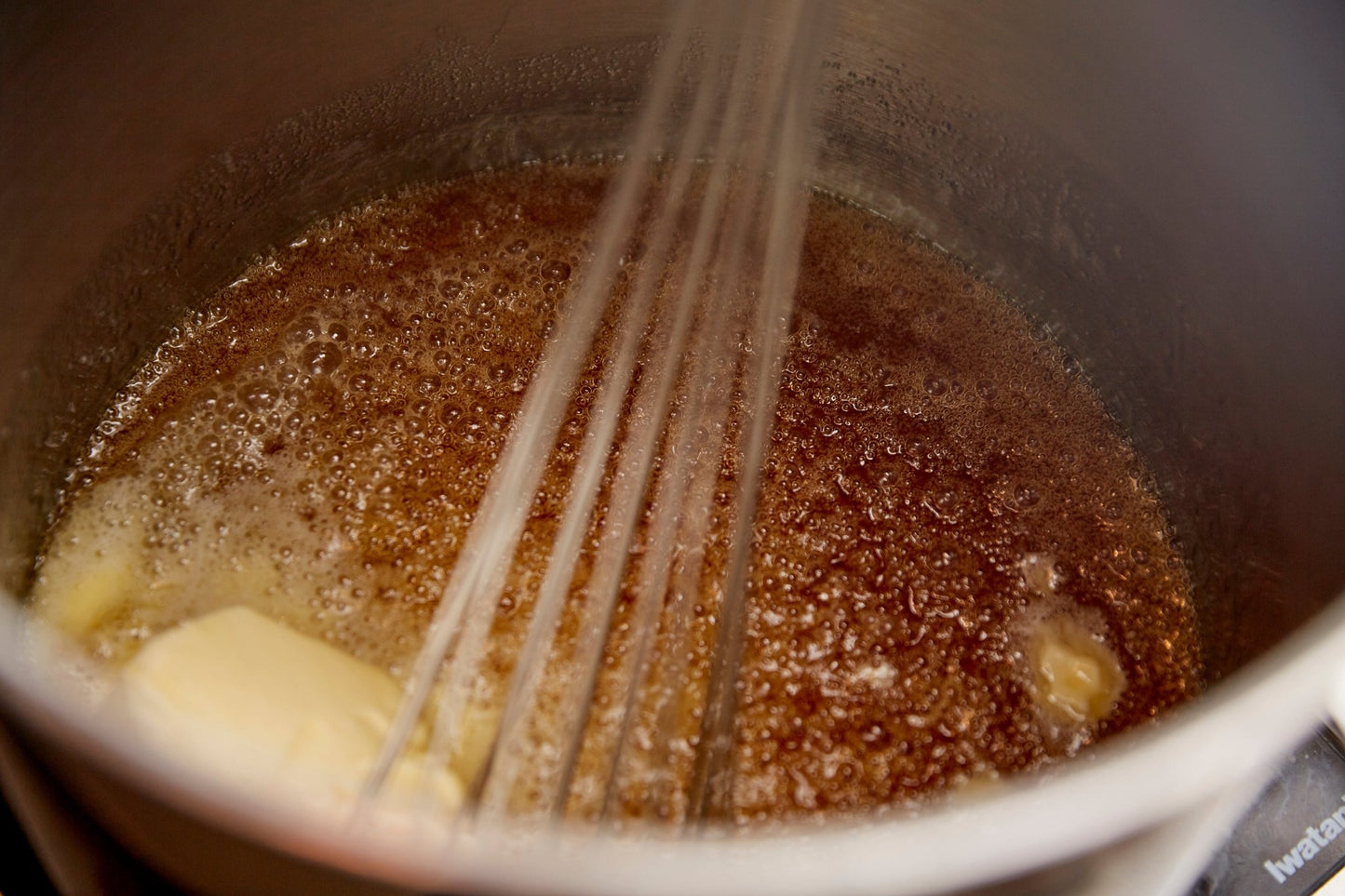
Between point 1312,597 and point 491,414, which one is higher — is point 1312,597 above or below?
below

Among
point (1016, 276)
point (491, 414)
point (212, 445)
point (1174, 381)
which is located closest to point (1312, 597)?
point (1174, 381)

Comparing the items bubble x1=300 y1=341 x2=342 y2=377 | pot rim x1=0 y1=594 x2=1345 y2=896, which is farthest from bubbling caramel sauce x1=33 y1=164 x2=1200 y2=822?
pot rim x1=0 y1=594 x2=1345 y2=896

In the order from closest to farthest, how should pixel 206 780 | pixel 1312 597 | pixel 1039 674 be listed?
pixel 206 780
pixel 1312 597
pixel 1039 674

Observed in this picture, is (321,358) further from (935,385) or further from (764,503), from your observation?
(935,385)

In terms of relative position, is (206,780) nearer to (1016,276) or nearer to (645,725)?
(645,725)

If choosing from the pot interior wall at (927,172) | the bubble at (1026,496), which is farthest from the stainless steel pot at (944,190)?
the bubble at (1026,496)

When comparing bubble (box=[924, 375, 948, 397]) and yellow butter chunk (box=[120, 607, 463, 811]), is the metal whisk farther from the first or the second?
bubble (box=[924, 375, 948, 397])

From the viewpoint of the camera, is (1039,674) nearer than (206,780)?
No

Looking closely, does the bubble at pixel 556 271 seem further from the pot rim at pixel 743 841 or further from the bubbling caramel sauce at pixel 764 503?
the pot rim at pixel 743 841
